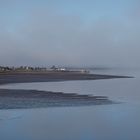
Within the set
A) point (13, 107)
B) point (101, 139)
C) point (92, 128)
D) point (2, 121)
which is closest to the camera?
point (101, 139)

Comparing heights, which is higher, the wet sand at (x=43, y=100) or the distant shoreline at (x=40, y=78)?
the distant shoreline at (x=40, y=78)

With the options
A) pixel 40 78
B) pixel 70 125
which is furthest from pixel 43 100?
pixel 40 78

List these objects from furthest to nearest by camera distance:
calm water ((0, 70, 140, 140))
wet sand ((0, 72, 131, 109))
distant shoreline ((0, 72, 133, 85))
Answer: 1. distant shoreline ((0, 72, 133, 85))
2. wet sand ((0, 72, 131, 109))
3. calm water ((0, 70, 140, 140))

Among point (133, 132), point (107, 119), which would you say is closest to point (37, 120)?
point (107, 119)

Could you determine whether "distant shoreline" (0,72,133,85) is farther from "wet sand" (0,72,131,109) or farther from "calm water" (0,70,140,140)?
"calm water" (0,70,140,140)

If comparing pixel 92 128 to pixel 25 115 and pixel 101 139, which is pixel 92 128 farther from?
pixel 25 115

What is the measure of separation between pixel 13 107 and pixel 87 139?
11.1m

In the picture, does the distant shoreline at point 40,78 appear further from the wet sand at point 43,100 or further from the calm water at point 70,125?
the calm water at point 70,125

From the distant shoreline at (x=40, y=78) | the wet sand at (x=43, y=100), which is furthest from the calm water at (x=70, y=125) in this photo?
the distant shoreline at (x=40, y=78)

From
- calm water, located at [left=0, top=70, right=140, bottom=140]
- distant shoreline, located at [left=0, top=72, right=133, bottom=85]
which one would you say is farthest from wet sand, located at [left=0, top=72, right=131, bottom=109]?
distant shoreline, located at [left=0, top=72, right=133, bottom=85]

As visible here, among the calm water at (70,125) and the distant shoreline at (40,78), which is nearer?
the calm water at (70,125)

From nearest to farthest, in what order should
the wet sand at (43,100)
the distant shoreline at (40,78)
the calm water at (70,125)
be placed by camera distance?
the calm water at (70,125) < the wet sand at (43,100) < the distant shoreline at (40,78)

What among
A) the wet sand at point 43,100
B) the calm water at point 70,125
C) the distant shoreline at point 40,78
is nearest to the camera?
the calm water at point 70,125

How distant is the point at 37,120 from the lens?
18438 mm
